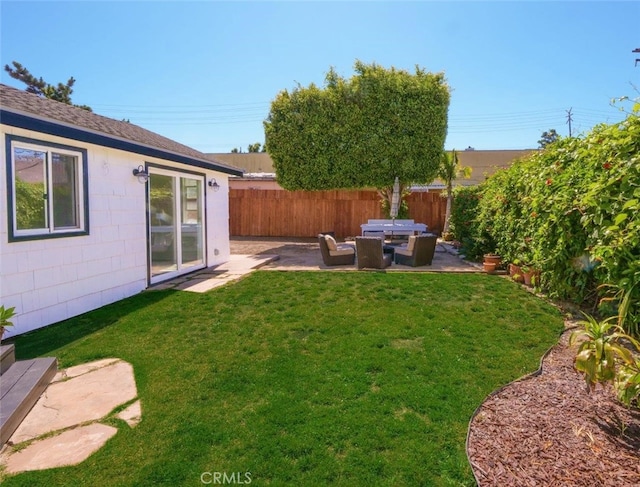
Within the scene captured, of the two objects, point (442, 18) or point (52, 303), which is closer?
point (52, 303)

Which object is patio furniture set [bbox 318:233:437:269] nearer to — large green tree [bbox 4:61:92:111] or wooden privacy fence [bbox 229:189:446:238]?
wooden privacy fence [bbox 229:189:446:238]

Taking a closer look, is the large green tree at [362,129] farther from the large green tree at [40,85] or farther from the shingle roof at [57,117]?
the large green tree at [40,85]

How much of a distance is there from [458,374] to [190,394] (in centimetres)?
Answer: 258

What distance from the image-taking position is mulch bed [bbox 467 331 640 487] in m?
2.38

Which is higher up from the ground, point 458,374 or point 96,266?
point 96,266

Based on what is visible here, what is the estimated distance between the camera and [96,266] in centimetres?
648

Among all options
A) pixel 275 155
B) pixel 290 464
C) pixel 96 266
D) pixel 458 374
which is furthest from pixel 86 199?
pixel 275 155

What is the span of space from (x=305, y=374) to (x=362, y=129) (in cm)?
1267

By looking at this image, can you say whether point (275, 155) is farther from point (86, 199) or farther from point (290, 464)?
point (290, 464)

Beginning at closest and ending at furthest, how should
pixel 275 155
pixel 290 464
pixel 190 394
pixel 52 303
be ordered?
pixel 290 464 < pixel 190 394 < pixel 52 303 < pixel 275 155

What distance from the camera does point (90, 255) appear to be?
20.8 feet

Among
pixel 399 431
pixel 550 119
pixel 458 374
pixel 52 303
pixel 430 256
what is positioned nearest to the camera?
pixel 399 431

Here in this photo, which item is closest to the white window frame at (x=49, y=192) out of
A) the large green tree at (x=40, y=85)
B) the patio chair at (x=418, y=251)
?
the patio chair at (x=418, y=251)

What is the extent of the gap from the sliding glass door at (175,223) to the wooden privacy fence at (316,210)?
8951mm
